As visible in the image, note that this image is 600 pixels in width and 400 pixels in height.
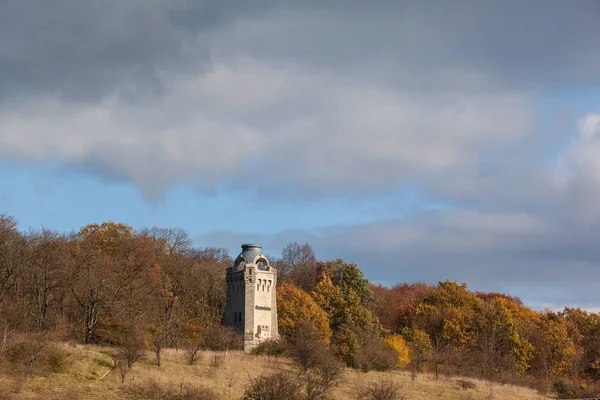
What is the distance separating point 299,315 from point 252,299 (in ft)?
22.1

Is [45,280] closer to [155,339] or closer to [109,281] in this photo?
[109,281]

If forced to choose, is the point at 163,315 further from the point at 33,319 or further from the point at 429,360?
the point at 429,360

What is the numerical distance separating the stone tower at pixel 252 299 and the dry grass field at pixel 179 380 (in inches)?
185

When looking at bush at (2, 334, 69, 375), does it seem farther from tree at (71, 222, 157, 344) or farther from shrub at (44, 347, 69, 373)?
tree at (71, 222, 157, 344)

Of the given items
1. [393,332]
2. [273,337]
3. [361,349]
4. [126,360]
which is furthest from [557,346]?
[126,360]

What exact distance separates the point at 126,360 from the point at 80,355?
3.24 m

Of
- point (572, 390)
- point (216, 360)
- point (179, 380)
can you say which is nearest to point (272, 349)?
point (216, 360)

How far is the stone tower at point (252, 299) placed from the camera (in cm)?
6956

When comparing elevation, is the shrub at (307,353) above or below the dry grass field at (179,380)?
above

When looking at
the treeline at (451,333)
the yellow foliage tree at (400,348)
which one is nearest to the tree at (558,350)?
the treeline at (451,333)

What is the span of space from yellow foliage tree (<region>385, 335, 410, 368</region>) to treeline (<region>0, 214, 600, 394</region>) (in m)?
0.15

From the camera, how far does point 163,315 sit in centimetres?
7094

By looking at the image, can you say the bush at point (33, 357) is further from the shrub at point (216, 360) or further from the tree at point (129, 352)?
the shrub at point (216, 360)

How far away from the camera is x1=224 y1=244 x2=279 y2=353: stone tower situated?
69562 mm
